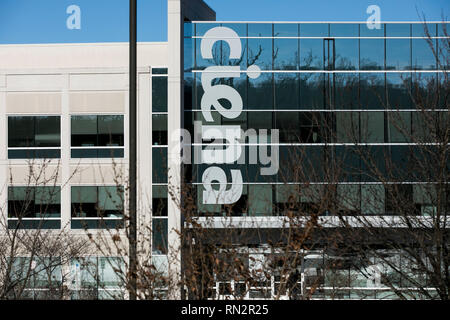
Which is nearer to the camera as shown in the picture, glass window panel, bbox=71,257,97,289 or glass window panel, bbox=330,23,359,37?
glass window panel, bbox=71,257,97,289

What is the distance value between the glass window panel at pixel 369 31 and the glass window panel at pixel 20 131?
16.0 metres

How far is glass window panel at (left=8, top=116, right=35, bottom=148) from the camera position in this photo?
99.1 feet

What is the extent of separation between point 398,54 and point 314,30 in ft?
12.9

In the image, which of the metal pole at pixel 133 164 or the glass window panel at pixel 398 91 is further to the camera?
the glass window panel at pixel 398 91

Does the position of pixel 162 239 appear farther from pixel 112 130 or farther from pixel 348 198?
pixel 112 130

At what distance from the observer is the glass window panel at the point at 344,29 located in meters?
28.2

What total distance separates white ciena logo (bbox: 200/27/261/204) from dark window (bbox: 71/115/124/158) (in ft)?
15.4

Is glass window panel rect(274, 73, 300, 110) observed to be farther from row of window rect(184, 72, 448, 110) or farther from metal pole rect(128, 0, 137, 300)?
metal pole rect(128, 0, 137, 300)

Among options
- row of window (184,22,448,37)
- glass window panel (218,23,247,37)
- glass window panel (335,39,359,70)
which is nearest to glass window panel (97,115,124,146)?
row of window (184,22,448,37)

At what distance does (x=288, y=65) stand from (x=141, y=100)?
274 inches

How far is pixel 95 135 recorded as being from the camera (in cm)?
3009

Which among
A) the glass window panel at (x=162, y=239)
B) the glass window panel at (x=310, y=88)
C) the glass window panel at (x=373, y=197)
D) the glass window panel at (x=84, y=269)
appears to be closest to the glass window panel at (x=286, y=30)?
the glass window panel at (x=310, y=88)

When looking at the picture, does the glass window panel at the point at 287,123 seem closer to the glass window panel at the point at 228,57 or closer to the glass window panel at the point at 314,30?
the glass window panel at the point at 228,57
